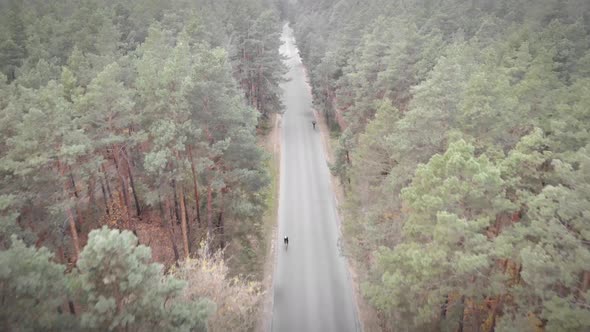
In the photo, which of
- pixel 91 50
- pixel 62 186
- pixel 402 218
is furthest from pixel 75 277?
Answer: pixel 91 50

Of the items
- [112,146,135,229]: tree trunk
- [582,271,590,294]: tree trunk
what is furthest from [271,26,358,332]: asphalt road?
[582,271,590,294]: tree trunk

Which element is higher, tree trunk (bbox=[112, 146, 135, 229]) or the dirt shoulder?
tree trunk (bbox=[112, 146, 135, 229])

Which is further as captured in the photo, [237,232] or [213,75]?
[237,232]

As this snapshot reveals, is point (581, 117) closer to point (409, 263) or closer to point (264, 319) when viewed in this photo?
point (409, 263)

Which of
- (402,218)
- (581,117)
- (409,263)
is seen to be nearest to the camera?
(409,263)

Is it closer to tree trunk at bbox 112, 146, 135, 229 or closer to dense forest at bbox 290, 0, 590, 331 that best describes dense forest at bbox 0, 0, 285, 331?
tree trunk at bbox 112, 146, 135, 229

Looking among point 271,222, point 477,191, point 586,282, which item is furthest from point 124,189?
point 586,282

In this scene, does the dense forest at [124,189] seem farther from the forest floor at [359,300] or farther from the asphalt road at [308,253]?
the forest floor at [359,300]
